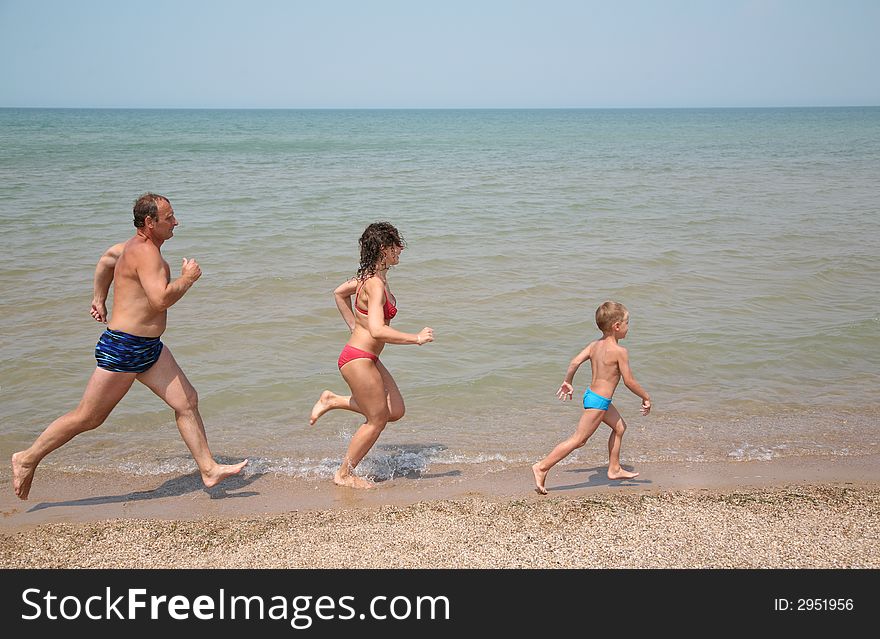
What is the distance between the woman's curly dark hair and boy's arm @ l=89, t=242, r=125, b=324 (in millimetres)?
1380

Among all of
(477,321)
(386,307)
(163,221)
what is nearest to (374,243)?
(386,307)

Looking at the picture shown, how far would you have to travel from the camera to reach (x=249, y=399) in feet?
22.4

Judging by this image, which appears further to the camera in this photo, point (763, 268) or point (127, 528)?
point (763, 268)

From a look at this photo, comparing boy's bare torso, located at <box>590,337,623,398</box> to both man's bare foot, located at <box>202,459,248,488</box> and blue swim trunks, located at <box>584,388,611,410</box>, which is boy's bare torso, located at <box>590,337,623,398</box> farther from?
man's bare foot, located at <box>202,459,248,488</box>

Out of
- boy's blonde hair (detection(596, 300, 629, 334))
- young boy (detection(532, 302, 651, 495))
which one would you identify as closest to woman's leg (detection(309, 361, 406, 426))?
young boy (detection(532, 302, 651, 495))

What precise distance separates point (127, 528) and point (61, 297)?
6.00 m

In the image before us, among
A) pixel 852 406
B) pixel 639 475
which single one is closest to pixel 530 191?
pixel 852 406

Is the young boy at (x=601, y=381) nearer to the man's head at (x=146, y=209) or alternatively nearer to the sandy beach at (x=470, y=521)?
the sandy beach at (x=470, y=521)

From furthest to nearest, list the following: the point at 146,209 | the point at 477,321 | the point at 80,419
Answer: the point at 477,321 < the point at 80,419 < the point at 146,209

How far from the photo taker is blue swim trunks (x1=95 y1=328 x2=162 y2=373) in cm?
455

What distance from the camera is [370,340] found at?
16.1ft

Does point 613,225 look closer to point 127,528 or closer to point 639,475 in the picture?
point 639,475

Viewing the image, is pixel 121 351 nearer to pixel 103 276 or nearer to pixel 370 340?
pixel 103 276

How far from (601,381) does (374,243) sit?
1.62 meters
